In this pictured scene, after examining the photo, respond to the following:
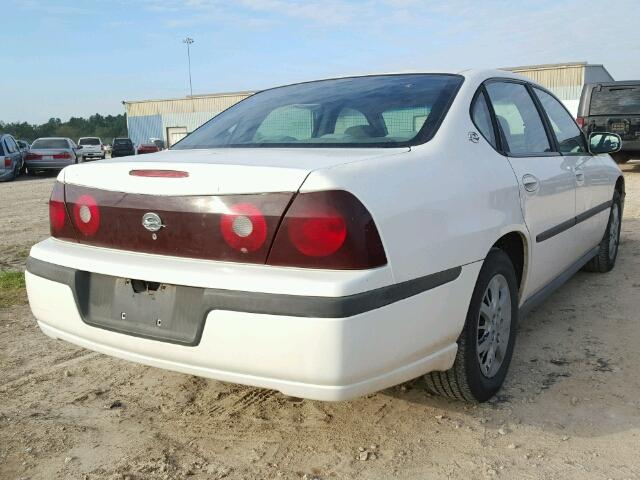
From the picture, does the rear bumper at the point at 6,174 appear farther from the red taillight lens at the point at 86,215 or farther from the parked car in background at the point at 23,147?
the red taillight lens at the point at 86,215

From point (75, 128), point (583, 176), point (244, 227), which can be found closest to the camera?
point (244, 227)

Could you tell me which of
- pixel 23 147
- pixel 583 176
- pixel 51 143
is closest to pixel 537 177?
pixel 583 176

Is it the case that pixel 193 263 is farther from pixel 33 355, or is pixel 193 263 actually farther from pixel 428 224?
pixel 33 355

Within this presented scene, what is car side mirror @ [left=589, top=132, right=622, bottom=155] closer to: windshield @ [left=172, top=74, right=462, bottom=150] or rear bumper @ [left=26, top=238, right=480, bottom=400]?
windshield @ [left=172, top=74, right=462, bottom=150]

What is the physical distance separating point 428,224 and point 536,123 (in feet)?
5.79

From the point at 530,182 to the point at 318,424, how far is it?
1.55 meters

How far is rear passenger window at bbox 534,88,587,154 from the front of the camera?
3.86m

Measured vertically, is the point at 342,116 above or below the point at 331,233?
above

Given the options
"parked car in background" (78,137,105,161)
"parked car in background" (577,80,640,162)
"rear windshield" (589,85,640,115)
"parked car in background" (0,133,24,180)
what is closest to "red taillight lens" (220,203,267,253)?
"parked car in background" (577,80,640,162)

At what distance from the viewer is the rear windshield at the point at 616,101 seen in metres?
12.9

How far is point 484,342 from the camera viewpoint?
274 cm

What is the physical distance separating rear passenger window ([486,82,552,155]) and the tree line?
250 feet

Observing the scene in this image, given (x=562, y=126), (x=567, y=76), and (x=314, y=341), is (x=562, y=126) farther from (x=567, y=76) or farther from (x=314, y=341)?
(x=567, y=76)

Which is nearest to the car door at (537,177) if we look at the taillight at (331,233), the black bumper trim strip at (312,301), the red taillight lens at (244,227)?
the black bumper trim strip at (312,301)
